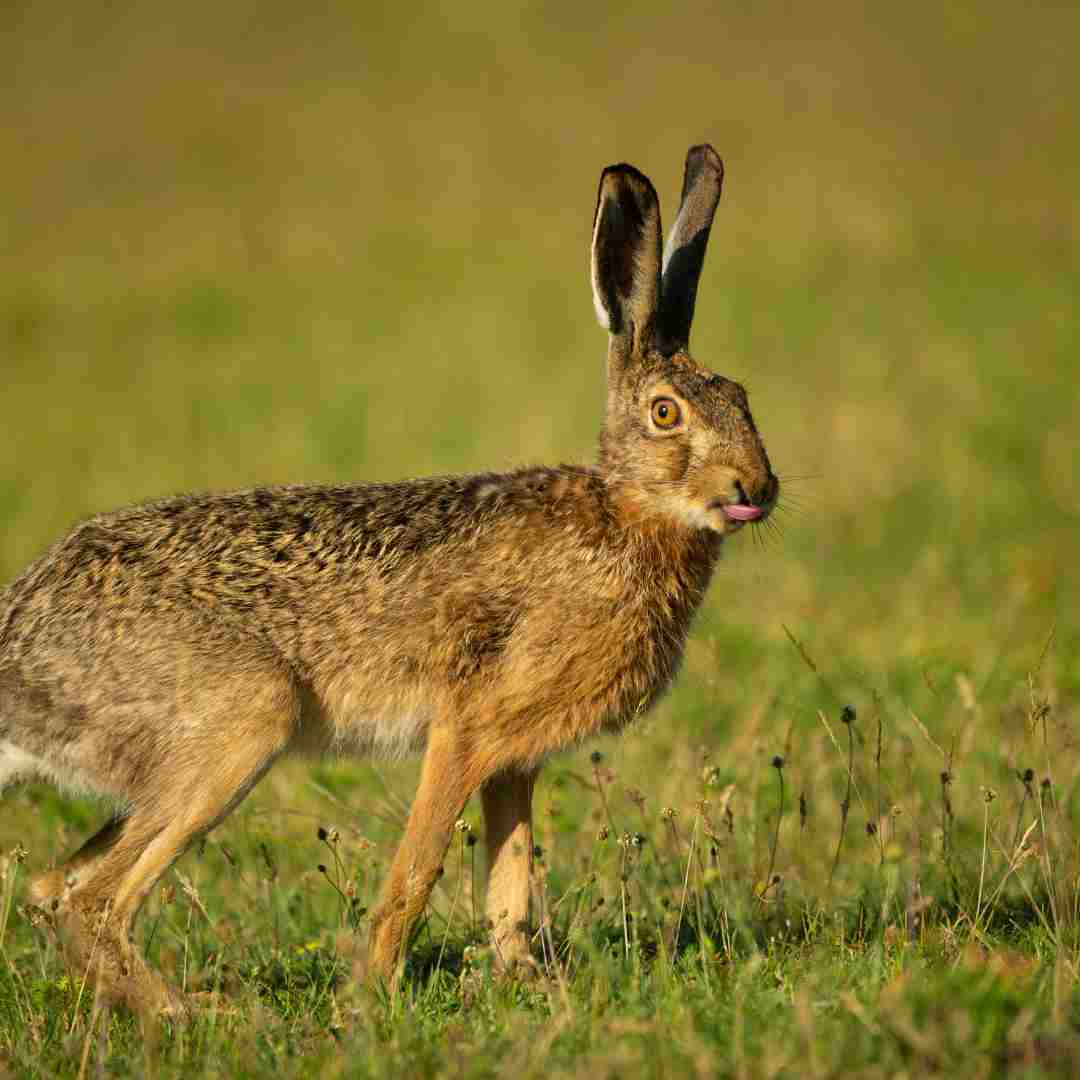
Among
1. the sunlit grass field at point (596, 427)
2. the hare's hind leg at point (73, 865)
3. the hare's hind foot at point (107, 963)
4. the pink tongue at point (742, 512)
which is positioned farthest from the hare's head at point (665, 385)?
the hare's hind foot at point (107, 963)

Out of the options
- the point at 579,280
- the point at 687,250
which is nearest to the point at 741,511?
the point at 687,250

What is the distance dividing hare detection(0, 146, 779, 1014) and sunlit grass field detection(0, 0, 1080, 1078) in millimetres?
268

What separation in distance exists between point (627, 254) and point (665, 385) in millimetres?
458

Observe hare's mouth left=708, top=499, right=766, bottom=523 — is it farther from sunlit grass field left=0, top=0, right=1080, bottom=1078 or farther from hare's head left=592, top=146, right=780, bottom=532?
→ sunlit grass field left=0, top=0, right=1080, bottom=1078

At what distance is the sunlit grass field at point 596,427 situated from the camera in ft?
13.5

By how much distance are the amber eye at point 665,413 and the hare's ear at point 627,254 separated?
0.26 m

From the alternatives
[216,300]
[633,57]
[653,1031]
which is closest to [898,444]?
[653,1031]

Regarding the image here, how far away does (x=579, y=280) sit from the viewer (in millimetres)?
20922

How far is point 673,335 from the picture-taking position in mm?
5602

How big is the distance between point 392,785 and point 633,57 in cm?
2626

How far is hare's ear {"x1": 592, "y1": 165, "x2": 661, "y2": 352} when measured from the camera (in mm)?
5129

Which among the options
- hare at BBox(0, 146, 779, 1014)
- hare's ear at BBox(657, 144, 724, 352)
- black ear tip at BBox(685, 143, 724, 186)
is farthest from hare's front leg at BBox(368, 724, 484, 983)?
black ear tip at BBox(685, 143, 724, 186)

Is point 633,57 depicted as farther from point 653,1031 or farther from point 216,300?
point 653,1031

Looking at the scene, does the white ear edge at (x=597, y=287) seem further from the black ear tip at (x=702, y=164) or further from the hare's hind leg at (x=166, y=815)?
the hare's hind leg at (x=166, y=815)
